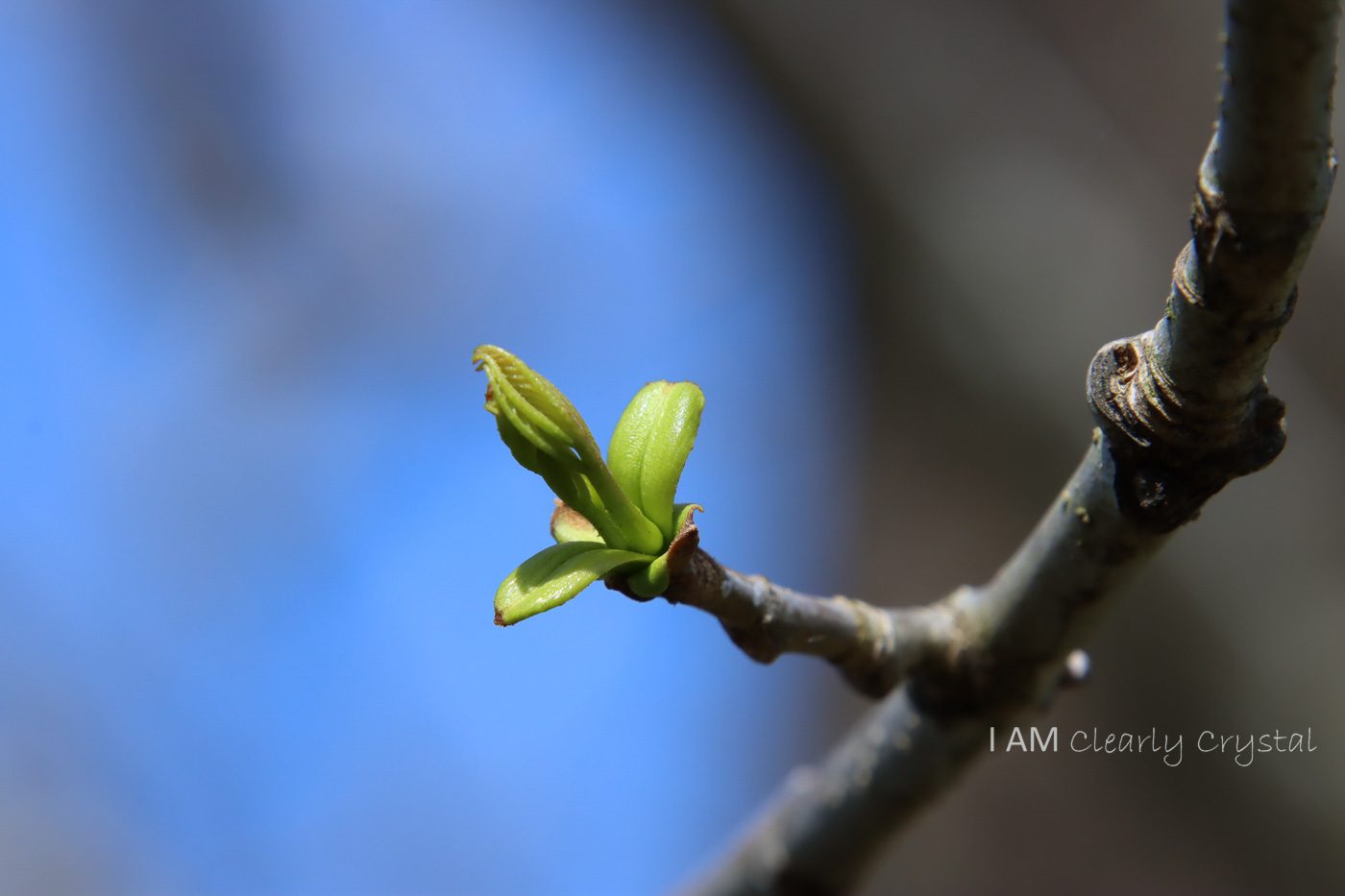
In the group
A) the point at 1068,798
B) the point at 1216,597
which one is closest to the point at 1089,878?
the point at 1068,798

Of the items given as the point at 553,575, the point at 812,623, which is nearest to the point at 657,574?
the point at 553,575

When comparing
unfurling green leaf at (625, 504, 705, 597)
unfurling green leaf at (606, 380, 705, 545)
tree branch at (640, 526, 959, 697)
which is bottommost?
tree branch at (640, 526, 959, 697)

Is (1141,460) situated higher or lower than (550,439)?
lower

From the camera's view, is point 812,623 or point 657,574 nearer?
point 657,574

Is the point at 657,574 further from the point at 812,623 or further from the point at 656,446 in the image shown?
the point at 812,623
